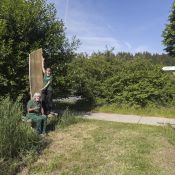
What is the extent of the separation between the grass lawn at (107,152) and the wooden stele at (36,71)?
1404 mm

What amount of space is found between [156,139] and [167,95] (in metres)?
5.42

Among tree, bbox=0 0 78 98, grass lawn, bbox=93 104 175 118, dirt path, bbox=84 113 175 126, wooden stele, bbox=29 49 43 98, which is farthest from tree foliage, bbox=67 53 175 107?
wooden stele, bbox=29 49 43 98

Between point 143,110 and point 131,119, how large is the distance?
4.87 feet

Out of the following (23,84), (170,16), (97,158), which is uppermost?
(170,16)

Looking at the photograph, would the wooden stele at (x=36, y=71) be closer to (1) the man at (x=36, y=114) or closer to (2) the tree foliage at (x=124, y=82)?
(1) the man at (x=36, y=114)

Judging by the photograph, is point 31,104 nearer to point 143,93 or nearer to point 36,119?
point 36,119

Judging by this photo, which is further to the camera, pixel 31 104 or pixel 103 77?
pixel 103 77

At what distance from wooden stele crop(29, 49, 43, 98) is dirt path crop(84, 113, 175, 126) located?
2.91 metres

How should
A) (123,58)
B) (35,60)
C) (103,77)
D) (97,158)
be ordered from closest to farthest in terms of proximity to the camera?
(97,158) → (35,60) → (103,77) → (123,58)

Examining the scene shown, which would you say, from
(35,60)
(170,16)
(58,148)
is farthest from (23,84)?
→ (170,16)

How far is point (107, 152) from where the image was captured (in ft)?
25.1

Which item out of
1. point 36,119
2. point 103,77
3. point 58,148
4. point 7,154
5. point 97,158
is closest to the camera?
Result: point 7,154

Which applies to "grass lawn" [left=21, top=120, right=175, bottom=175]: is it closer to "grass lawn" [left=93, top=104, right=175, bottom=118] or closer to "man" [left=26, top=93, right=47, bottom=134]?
"man" [left=26, top=93, right=47, bottom=134]

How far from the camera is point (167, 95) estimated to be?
14.3m
